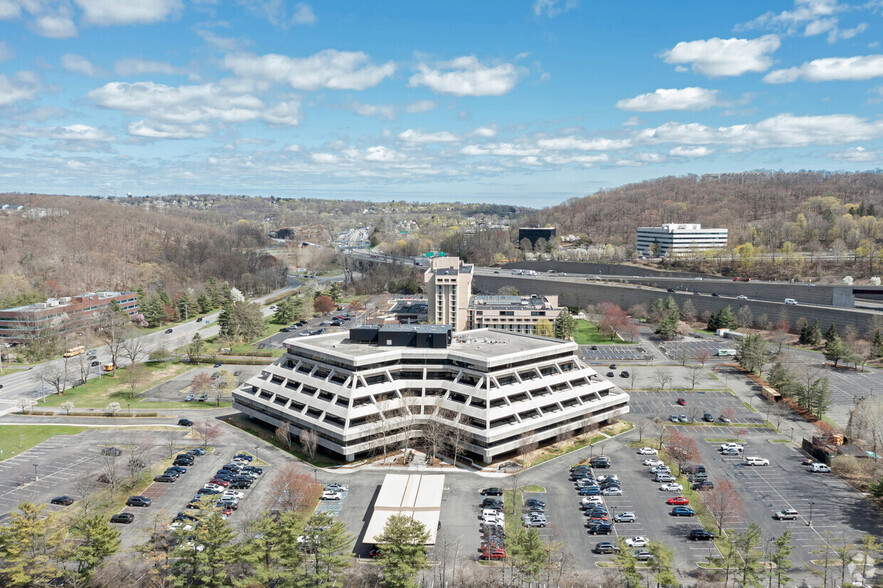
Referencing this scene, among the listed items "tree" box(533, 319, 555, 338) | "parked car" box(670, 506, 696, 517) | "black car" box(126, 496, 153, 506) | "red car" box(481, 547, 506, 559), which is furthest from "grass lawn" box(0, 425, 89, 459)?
"tree" box(533, 319, 555, 338)

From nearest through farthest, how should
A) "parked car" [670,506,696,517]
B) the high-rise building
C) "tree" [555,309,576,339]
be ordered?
"parked car" [670,506,696,517], "tree" [555,309,576,339], the high-rise building

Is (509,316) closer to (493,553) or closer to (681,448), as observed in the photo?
(681,448)

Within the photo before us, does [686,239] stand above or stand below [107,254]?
above

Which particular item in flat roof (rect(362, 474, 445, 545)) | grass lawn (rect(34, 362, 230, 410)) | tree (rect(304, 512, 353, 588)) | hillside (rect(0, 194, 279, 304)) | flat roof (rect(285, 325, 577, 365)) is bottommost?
grass lawn (rect(34, 362, 230, 410))

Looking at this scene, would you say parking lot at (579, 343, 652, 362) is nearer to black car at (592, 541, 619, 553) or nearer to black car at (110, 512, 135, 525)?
black car at (592, 541, 619, 553)

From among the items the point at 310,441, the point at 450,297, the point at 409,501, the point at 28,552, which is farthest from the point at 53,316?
the point at 409,501

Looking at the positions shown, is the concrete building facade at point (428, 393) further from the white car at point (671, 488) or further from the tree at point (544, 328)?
the tree at point (544, 328)
